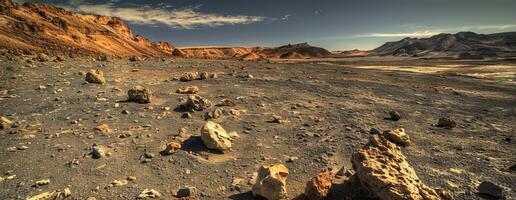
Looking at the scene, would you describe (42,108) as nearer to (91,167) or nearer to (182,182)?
(91,167)

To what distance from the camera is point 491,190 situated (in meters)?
5.42

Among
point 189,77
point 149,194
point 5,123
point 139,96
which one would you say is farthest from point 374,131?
point 189,77

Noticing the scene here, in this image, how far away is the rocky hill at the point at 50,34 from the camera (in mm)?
25188

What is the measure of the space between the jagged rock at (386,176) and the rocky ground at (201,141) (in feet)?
2.20

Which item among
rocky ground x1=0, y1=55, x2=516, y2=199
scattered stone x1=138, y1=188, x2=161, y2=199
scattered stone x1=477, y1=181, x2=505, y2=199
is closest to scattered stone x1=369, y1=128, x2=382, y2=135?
rocky ground x1=0, y1=55, x2=516, y2=199

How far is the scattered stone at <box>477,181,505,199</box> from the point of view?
5.35m

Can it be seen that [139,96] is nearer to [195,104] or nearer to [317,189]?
[195,104]

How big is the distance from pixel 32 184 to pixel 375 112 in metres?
9.40

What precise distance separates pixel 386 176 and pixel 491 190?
2.26m

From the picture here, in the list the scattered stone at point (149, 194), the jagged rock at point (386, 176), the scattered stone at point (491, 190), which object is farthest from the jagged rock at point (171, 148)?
the scattered stone at point (491, 190)

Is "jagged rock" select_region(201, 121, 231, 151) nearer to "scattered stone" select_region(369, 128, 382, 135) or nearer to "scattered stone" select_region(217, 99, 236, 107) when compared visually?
"scattered stone" select_region(217, 99, 236, 107)

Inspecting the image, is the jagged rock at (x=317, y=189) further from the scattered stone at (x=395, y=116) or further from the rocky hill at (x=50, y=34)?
the rocky hill at (x=50, y=34)

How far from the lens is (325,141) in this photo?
7828 mm

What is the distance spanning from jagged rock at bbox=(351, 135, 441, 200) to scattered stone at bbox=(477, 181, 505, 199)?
1387mm
